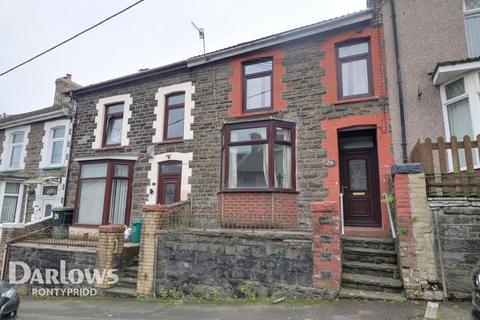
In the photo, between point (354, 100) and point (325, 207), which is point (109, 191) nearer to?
point (325, 207)

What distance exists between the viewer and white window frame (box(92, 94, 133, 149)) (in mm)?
12097

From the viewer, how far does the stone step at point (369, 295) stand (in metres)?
5.19

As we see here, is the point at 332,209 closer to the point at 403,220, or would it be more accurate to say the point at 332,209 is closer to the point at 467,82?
the point at 403,220

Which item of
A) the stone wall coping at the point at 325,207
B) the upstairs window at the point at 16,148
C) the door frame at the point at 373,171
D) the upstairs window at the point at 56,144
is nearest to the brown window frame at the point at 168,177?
the door frame at the point at 373,171

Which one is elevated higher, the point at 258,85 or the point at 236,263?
the point at 258,85

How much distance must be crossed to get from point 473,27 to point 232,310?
925 cm

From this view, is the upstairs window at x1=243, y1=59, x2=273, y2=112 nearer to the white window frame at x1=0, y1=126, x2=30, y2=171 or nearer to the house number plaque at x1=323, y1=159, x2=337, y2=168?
the house number plaque at x1=323, y1=159, x2=337, y2=168

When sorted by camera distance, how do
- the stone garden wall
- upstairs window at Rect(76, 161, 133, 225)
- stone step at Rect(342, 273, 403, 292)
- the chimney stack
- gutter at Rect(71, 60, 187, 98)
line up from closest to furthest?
the stone garden wall < stone step at Rect(342, 273, 403, 292) < upstairs window at Rect(76, 161, 133, 225) < gutter at Rect(71, 60, 187, 98) < the chimney stack

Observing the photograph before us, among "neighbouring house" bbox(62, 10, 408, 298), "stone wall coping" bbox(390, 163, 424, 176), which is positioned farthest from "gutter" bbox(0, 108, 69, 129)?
"stone wall coping" bbox(390, 163, 424, 176)

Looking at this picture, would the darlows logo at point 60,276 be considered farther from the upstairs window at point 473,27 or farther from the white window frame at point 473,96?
the upstairs window at point 473,27

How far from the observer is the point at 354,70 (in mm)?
8867

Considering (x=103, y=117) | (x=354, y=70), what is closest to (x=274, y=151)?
(x=354, y=70)

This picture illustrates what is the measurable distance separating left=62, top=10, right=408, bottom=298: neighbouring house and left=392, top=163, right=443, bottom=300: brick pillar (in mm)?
399

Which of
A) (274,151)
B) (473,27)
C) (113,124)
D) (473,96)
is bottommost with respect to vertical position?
(274,151)
